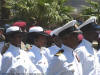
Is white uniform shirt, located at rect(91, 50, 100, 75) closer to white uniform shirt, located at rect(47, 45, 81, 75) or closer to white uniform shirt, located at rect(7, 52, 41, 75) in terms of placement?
white uniform shirt, located at rect(47, 45, 81, 75)

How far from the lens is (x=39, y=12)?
14.4 meters

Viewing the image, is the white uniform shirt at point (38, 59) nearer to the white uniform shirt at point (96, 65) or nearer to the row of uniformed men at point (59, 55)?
the row of uniformed men at point (59, 55)

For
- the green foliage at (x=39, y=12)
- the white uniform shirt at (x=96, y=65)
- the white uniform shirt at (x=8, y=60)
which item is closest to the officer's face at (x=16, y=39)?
the white uniform shirt at (x=8, y=60)

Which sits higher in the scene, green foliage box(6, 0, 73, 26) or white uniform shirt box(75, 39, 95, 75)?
white uniform shirt box(75, 39, 95, 75)

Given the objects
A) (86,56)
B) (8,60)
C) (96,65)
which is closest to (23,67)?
(8,60)

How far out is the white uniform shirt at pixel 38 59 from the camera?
4.79 metres

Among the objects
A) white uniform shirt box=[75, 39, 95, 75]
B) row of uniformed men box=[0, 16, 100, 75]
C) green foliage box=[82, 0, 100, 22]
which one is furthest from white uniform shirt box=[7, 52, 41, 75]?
green foliage box=[82, 0, 100, 22]

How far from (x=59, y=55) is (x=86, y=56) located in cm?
86

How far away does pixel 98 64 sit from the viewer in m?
4.78

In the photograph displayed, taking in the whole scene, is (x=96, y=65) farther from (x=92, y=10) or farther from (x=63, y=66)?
(x=92, y=10)

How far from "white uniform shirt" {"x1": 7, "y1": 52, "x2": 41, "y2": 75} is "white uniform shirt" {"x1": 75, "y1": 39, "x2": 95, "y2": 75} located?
2.09ft

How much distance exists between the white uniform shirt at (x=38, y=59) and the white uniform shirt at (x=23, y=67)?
0.49ft

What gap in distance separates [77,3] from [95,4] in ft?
44.5

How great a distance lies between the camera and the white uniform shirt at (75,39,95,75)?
14.8 feet
